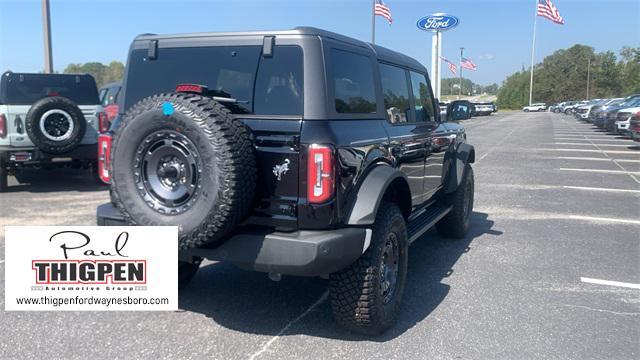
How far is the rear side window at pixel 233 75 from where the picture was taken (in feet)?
10.7

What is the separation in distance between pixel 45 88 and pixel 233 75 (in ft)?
25.1

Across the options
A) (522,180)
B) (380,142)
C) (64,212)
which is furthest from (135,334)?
(522,180)

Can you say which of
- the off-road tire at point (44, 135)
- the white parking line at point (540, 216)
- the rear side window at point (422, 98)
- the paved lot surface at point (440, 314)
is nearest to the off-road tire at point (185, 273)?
the paved lot surface at point (440, 314)

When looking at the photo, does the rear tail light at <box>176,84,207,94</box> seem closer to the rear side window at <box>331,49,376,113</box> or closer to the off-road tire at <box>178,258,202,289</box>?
the rear side window at <box>331,49,376,113</box>

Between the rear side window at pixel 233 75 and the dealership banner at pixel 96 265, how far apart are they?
3.36 feet

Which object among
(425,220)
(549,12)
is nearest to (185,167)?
(425,220)

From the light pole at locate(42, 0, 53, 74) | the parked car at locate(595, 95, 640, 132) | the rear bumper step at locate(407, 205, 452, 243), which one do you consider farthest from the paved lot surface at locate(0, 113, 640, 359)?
the parked car at locate(595, 95, 640, 132)

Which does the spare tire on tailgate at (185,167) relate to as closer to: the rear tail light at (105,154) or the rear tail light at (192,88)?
the rear tail light at (192,88)

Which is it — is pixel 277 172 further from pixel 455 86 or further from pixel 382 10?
pixel 455 86

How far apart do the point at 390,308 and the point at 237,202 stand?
1.40m

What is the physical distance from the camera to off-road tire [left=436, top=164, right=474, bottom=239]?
5.89 meters

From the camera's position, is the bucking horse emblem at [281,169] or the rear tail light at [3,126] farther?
the rear tail light at [3,126]

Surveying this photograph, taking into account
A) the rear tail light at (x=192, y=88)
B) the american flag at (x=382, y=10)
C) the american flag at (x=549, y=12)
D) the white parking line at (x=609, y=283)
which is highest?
the american flag at (x=549, y=12)

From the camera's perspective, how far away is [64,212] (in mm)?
7285
